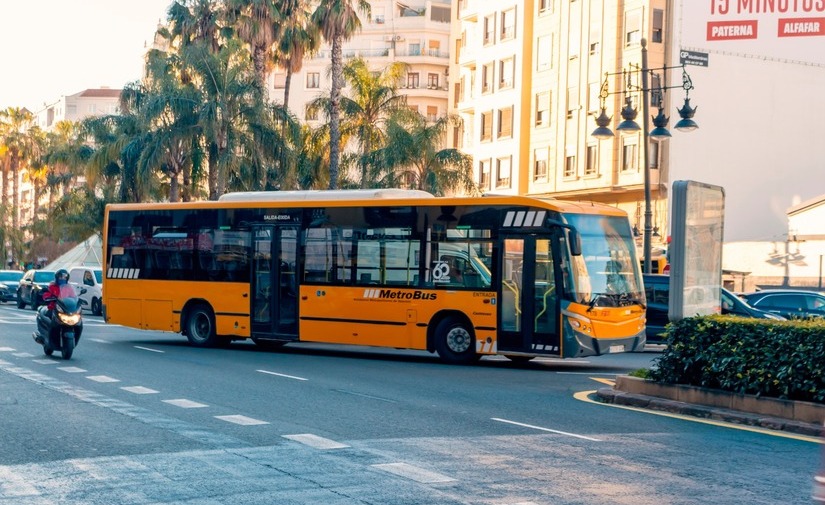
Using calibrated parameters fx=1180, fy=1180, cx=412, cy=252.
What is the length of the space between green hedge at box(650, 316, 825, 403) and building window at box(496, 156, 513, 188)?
155 feet

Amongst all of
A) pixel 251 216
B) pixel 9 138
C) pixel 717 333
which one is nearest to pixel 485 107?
pixel 9 138

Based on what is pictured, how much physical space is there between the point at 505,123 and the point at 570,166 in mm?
6702

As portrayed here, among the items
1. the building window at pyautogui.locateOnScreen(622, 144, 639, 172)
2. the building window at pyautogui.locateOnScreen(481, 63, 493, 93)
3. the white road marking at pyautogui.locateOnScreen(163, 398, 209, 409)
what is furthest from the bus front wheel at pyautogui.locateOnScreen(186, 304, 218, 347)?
the building window at pyautogui.locateOnScreen(481, 63, 493, 93)

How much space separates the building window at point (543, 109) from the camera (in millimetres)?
59344

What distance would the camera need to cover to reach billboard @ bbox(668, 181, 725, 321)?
1483 cm

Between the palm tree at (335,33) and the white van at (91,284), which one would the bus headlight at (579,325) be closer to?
the palm tree at (335,33)

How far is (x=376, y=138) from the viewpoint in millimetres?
46438

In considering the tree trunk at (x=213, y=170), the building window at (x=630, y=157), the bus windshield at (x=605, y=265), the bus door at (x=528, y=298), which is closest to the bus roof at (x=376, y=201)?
the bus windshield at (x=605, y=265)

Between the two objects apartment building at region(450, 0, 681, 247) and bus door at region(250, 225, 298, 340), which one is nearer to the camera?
bus door at region(250, 225, 298, 340)

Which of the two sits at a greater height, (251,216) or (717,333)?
(251,216)

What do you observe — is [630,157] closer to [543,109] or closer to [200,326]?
[543,109]

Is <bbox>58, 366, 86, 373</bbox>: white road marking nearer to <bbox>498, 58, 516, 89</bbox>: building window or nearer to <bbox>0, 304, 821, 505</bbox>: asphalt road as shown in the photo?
<bbox>0, 304, 821, 505</bbox>: asphalt road

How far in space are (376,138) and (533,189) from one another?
15700mm

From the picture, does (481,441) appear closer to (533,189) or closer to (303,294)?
(303,294)
